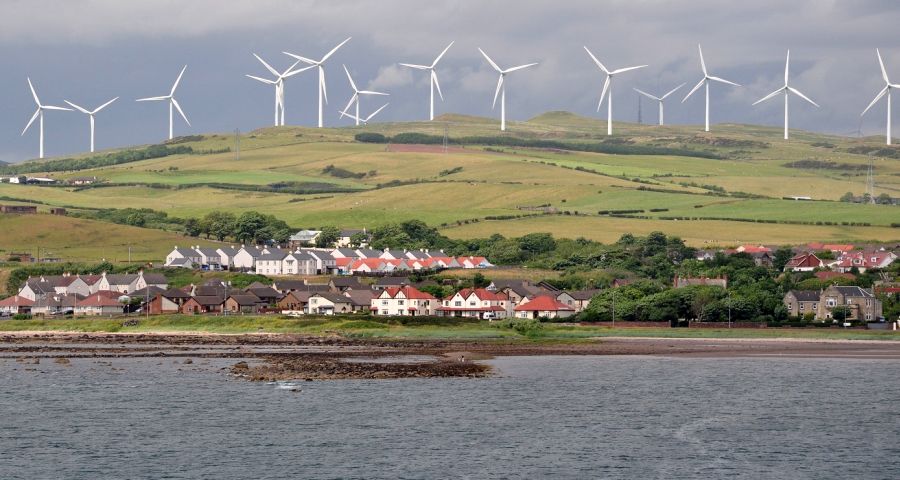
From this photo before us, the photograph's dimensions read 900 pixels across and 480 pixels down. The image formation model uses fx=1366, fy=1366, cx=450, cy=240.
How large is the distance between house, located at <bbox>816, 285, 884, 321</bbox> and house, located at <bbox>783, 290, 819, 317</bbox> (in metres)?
0.46

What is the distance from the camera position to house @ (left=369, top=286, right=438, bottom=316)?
113938 mm

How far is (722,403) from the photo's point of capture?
55.1 meters

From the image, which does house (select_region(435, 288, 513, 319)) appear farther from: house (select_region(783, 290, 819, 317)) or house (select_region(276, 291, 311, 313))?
house (select_region(783, 290, 819, 317))

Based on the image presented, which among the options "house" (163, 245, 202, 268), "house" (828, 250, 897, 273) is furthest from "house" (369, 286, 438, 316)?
"house" (828, 250, 897, 273)

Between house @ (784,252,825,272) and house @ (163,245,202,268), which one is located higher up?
house @ (163,245,202,268)

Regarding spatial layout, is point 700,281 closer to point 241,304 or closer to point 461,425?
point 241,304

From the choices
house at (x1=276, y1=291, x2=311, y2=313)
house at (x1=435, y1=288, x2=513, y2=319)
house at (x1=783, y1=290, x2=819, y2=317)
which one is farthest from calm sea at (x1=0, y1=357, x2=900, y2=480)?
house at (x1=276, y1=291, x2=311, y2=313)

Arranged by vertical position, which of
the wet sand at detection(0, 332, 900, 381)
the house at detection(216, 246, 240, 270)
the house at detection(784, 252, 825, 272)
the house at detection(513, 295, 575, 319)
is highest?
the house at detection(216, 246, 240, 270)

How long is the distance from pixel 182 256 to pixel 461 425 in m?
97.2

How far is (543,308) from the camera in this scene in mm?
108500

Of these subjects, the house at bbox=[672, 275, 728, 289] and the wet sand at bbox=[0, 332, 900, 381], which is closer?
the wet sand at bbox=[0, 332, 900, 381]

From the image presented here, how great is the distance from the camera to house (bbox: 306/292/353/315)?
116m

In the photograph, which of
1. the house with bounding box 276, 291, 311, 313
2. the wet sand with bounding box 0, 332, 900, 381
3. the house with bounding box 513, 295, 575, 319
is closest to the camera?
the wet sand with bounding box 0, 332, 900, 381

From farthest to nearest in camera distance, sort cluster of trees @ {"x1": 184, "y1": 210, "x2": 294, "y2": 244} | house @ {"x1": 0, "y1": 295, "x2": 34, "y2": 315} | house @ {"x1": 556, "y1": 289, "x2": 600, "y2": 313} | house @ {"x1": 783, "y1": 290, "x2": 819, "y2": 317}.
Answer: cluster of trees @ {"x1": 184, "y1": 210, "x2": 294, "y2": 244}, house @ {"x1": 0, "y1": 295, "x2": 34, "y2": 315}, house @ {"x1": 556, "y1": 289, "x2": 600, "y2": 313}, house @ {"x1": 783, "y1": 290, "x2": 819, "y2": 317}
